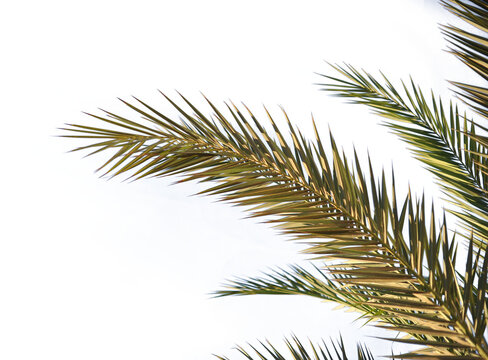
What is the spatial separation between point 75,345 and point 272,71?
300cm

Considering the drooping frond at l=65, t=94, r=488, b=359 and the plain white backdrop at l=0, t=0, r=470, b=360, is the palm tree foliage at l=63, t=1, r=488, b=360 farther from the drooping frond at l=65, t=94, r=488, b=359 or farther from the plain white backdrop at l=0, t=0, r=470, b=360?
the plain white backdrop at l=0, t=0, r=470, b=360

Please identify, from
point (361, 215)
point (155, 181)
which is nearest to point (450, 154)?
point (361, 215)

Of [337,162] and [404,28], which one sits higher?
[404,28]

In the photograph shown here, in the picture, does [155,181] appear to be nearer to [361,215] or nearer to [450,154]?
[450,154]

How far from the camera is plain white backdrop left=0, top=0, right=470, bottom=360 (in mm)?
4168

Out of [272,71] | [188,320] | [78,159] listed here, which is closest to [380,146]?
[272,71]

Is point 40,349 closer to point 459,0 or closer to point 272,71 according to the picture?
point 272,71

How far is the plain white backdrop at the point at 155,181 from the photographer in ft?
13.7

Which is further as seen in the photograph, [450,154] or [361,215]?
[450,154]

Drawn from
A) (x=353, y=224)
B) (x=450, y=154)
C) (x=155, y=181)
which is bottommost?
(x=353, y=224)

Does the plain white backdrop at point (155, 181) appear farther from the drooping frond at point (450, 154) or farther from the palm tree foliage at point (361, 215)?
the palm tree foliage at point (361, 215)

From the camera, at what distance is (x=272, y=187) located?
767 millimetres

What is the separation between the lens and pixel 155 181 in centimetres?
509

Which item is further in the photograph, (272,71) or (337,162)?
(272,71)
